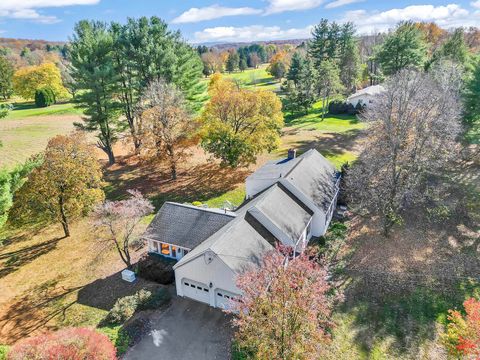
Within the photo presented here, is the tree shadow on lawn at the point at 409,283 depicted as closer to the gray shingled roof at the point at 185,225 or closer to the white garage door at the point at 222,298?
the white garage door at the point at 222,298

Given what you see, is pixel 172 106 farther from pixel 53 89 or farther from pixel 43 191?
pixel 53 89

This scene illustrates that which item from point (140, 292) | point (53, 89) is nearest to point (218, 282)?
point (140, 292)

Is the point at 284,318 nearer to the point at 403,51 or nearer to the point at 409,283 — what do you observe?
the point at 409,283

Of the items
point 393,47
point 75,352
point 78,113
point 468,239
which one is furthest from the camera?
point 78,113

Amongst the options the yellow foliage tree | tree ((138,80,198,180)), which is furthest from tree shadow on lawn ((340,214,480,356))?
the yellow foliage tree

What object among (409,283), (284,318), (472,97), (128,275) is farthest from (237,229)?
(472,97)

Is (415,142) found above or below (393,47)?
below

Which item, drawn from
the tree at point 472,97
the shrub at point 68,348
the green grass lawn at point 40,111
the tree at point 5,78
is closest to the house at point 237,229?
the shrub at point 68,348
